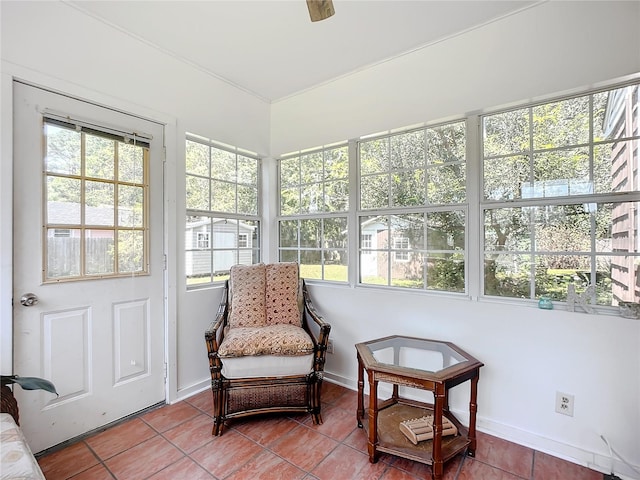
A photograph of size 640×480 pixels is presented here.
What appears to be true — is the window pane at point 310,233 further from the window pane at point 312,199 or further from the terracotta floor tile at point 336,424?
the terracotta floor tile at point 336,424

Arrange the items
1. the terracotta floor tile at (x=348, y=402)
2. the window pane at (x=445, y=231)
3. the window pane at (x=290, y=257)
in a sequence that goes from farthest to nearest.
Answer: the window pane at (x=290, y=257) < the terracotta floor tile at (x=348, y=402) < the window pane at (x=445, y=231)

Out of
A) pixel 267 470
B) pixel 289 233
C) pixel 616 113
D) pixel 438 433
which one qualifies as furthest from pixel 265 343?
pixel 616 113

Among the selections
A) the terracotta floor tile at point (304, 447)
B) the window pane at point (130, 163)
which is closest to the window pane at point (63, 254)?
the window pane at point (130, 163)

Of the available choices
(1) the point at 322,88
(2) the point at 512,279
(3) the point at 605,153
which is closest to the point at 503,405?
(2) the point at 512,279

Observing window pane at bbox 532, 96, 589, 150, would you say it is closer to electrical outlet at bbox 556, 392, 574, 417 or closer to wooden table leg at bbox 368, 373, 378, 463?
electrical outlet at bbox 556, 392, 574, 417

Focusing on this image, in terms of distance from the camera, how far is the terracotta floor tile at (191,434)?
1.85 m

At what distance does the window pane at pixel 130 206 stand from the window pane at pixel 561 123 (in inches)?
106

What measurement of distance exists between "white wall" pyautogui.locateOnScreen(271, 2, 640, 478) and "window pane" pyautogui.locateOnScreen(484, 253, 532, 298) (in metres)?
0.12

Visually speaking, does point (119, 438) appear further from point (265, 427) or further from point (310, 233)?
point (310, 233)

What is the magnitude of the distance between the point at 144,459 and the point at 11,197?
1.61 m

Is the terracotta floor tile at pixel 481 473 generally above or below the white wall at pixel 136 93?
below

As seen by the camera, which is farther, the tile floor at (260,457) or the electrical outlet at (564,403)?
the electrical outlet at (564,403)

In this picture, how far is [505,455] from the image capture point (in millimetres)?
1775

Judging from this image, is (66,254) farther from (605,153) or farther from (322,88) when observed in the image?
(605,153)
